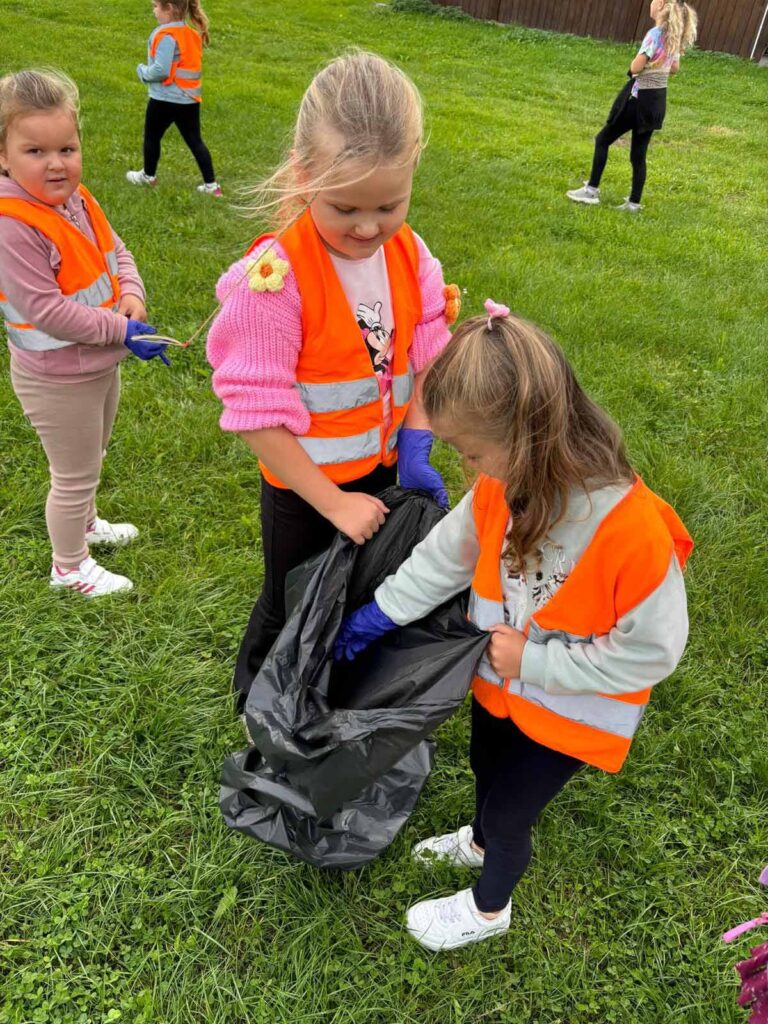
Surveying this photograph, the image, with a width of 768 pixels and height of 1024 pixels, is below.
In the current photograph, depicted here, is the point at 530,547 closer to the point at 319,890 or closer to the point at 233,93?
the point at 319,890

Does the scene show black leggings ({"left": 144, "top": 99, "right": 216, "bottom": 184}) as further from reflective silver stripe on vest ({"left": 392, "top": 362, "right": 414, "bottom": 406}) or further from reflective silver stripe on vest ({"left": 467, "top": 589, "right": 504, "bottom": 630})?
reflective silver stripe on vest ({"left": 467, "top": 589, "right": 504, "bottom": 630})

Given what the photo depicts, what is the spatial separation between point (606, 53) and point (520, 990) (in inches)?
624

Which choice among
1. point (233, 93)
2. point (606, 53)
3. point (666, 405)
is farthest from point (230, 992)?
point (606, 53)

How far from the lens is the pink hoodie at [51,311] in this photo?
207cm

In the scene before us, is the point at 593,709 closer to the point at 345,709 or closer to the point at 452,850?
the point at 345,709

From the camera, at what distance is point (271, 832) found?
1.83m

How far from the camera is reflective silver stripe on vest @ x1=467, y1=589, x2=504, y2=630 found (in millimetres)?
1494

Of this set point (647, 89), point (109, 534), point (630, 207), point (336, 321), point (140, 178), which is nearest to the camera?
point (336, 321)

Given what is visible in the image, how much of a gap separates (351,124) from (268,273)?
0.31 meters

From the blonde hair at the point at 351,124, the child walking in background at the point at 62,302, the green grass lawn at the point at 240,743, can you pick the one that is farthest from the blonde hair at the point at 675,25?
the blonde hair at the point at 351,124

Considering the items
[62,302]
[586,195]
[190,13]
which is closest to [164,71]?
[190,13]

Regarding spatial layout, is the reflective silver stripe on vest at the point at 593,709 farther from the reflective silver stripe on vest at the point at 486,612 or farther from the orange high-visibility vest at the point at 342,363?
the orange high-visibility vest at the point at 342,363

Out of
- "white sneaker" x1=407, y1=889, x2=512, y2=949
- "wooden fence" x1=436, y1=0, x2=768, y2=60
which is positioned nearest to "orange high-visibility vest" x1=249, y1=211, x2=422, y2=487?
"white sneaker" x1=407, y1=889, x2=512, y2=949

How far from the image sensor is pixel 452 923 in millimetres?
1865
